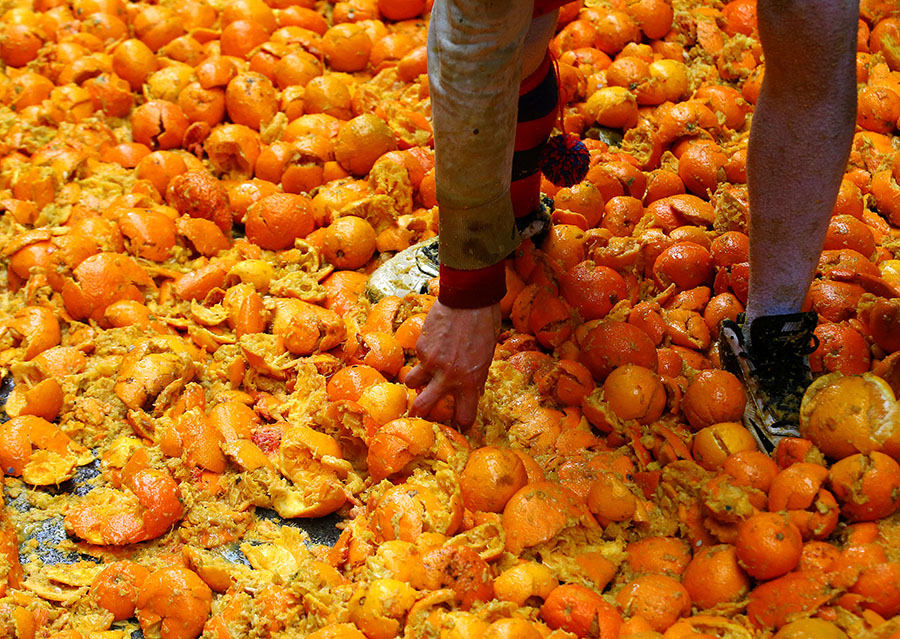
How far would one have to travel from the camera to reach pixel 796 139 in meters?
2.29

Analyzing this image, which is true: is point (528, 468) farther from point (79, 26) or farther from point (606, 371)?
point (79, 26)

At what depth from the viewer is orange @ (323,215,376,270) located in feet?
11.0

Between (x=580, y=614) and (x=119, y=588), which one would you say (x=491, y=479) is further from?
(x=119, y=588)

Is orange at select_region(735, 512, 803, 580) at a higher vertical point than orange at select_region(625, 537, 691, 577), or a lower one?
higher

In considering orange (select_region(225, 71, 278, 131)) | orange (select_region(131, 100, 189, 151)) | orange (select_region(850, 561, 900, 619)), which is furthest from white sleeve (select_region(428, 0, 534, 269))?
orange (select_region(131, 100, 189, 151))

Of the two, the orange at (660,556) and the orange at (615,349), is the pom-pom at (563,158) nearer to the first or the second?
the orange at (615,349)

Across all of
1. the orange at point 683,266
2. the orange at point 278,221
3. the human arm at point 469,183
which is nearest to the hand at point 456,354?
the human arm at point 469,183

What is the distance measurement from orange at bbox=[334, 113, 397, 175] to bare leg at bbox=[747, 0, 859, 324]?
1.77 meters

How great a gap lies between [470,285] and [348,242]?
114 centimetres

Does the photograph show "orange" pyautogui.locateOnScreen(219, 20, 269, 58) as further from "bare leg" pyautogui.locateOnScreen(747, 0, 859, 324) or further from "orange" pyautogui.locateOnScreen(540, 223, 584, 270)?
"bare leg" pyautogui.locateOnScreen(747, 0, 859, 324)

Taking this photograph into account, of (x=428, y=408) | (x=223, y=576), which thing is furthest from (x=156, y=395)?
(x=428, y=408)

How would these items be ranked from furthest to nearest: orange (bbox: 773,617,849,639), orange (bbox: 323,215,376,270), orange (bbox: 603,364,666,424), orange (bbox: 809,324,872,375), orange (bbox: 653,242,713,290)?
orange (bbox: 323,215,376,270) → orange (bbox: 653,242,713,290) → orange (bbox: 809,324,872,375) → orange (bbox: 603,364,666,424) → orange (bbox: 773,617,849,639)

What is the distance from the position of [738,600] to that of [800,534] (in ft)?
0.79

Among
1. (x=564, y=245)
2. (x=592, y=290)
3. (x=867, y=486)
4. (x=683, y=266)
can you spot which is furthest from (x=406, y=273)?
(x=867, y=486)
